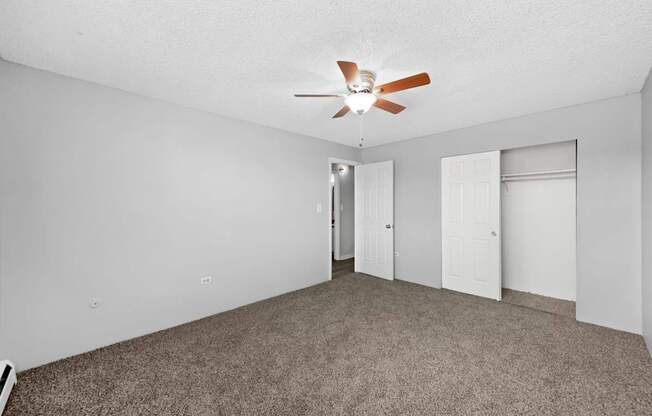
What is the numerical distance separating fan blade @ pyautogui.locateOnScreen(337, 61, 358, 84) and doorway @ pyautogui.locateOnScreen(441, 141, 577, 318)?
267 centimetres

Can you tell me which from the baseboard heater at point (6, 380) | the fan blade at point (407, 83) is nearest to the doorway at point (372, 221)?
the fan blade at point (407, 83)

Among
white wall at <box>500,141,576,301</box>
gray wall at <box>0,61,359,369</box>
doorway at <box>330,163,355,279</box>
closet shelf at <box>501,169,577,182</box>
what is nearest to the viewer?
Result: gray wall at <box>0,61,359,369</box>

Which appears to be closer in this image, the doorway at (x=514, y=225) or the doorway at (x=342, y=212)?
the doorway at (x=514, y=225)

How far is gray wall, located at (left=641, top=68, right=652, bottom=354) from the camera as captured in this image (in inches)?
92.1

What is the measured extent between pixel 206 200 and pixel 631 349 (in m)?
4.38

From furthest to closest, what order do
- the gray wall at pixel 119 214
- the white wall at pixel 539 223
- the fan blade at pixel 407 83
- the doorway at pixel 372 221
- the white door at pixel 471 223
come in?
the doorway at pixel 372 221, the white door at pixel 471 223, the white wall at pixel 539 223, the gray wall at pixel 119 214, the fan blade at pixel 407 83

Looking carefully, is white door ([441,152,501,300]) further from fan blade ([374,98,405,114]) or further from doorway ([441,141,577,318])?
fan blade ([374,98,405,114])

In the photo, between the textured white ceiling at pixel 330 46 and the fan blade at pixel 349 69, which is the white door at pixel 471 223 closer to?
the textured white ceiling at pixel 330 46

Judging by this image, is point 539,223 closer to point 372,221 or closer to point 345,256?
point 372,221

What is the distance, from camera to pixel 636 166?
271cm

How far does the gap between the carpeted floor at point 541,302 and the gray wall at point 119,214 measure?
3245 millimetres

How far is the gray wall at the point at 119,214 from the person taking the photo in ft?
7.10

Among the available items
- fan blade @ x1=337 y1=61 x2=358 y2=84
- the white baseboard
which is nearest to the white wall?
fan blade @ x1=337 y1=61 x2=358 y2=84

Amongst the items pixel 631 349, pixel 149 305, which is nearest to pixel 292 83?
pixel 149 305
